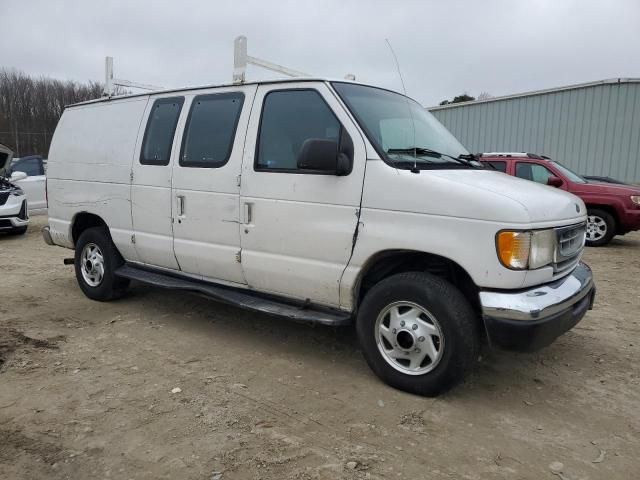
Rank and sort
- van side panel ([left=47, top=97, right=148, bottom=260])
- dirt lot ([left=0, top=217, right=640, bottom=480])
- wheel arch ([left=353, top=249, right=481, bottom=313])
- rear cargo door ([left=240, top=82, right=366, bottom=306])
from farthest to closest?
van side panel ([left=47, top=97, right=148, bottom=260]) → rear cargo door ([left=240, top=82, right=366, bottom=306]) → wheel arch ([left=353, top=249, right=481, bottom=313]) → dirt lot ([left=0, top=217, right=640, bottom=480])

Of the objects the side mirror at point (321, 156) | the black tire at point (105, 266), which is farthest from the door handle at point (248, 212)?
the black tire at point (105, 266)

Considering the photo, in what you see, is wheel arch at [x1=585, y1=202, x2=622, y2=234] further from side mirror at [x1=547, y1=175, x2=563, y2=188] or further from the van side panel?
the van side panel

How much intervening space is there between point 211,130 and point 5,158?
7.64 metres

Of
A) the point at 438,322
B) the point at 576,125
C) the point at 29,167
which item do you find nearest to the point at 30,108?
the point at 29,167

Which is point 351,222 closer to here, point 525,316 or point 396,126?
point 396,126

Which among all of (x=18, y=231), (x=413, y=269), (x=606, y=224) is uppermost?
(x=413, y=269)

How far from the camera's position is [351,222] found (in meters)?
3.59

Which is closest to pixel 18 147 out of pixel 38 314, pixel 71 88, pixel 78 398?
pixel 71 88

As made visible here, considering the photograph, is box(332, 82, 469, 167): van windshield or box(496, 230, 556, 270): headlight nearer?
box(496, 230, 556, 270): headlight

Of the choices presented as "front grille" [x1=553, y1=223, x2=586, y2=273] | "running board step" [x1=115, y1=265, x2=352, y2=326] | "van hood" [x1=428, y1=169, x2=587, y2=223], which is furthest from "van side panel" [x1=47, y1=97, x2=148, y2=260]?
"front grille" [x1=553, y1=223, x2=586, y2=273]

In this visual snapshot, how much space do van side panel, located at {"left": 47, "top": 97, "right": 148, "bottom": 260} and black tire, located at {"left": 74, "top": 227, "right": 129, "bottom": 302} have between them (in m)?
0.16

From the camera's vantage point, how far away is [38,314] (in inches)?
207

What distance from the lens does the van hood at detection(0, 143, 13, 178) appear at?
→ 32.1ft

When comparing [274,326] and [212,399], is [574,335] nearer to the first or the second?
[274,326]
